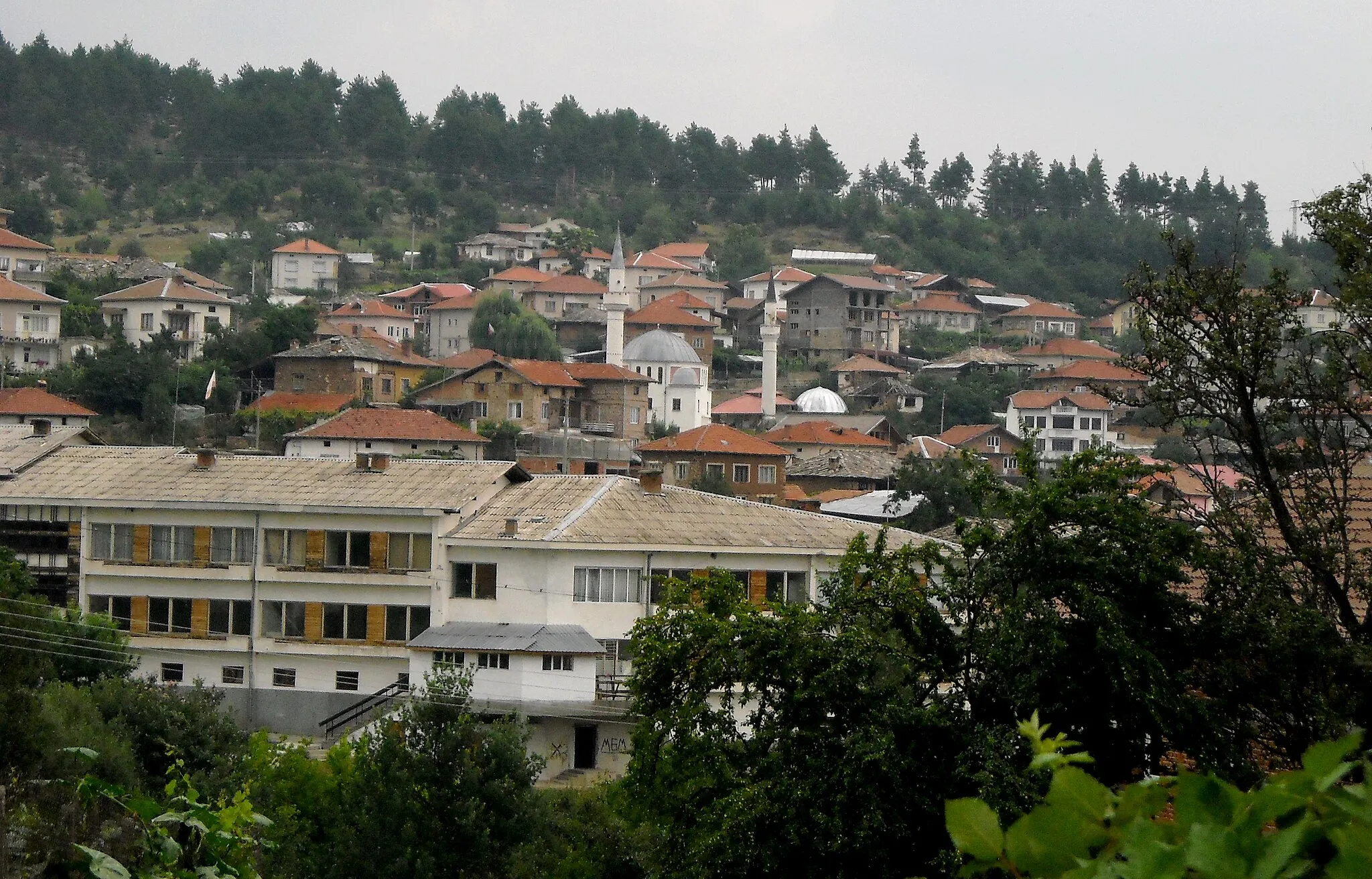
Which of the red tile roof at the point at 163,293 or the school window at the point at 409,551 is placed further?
the red tile roof at the point at 163,293

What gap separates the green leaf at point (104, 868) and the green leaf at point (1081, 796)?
4.08 m

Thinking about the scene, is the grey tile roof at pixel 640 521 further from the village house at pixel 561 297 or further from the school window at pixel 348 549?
the village house at pixel 561 297

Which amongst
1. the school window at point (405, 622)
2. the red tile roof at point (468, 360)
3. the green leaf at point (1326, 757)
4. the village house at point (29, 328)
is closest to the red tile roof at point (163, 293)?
the village house at point (29, 328)

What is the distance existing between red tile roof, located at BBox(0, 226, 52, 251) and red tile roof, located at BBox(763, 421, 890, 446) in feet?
126

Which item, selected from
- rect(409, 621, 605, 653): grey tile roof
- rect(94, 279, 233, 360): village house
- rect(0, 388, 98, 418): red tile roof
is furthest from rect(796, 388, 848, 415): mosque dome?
rect(409, 621, 605, 653): grey tile roof

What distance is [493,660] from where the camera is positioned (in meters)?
25.1

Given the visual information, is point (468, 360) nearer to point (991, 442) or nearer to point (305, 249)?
point (991, 442)

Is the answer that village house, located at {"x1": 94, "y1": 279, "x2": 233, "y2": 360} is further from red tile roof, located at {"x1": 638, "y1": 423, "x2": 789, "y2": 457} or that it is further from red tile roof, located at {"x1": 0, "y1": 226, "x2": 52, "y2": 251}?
red tile roof, located at {"x1": 638, "y1": 423, "x2": 789, "y2": 457}

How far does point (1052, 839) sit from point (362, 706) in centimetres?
2489

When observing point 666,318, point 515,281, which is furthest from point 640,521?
point 515,281

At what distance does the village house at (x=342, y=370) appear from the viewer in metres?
59.3

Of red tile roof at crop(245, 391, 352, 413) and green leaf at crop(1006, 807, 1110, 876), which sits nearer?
green leaf at crop(1006, 807, 1110, 876)

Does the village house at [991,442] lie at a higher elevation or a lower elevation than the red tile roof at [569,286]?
lower

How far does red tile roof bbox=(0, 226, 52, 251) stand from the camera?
75938mm
